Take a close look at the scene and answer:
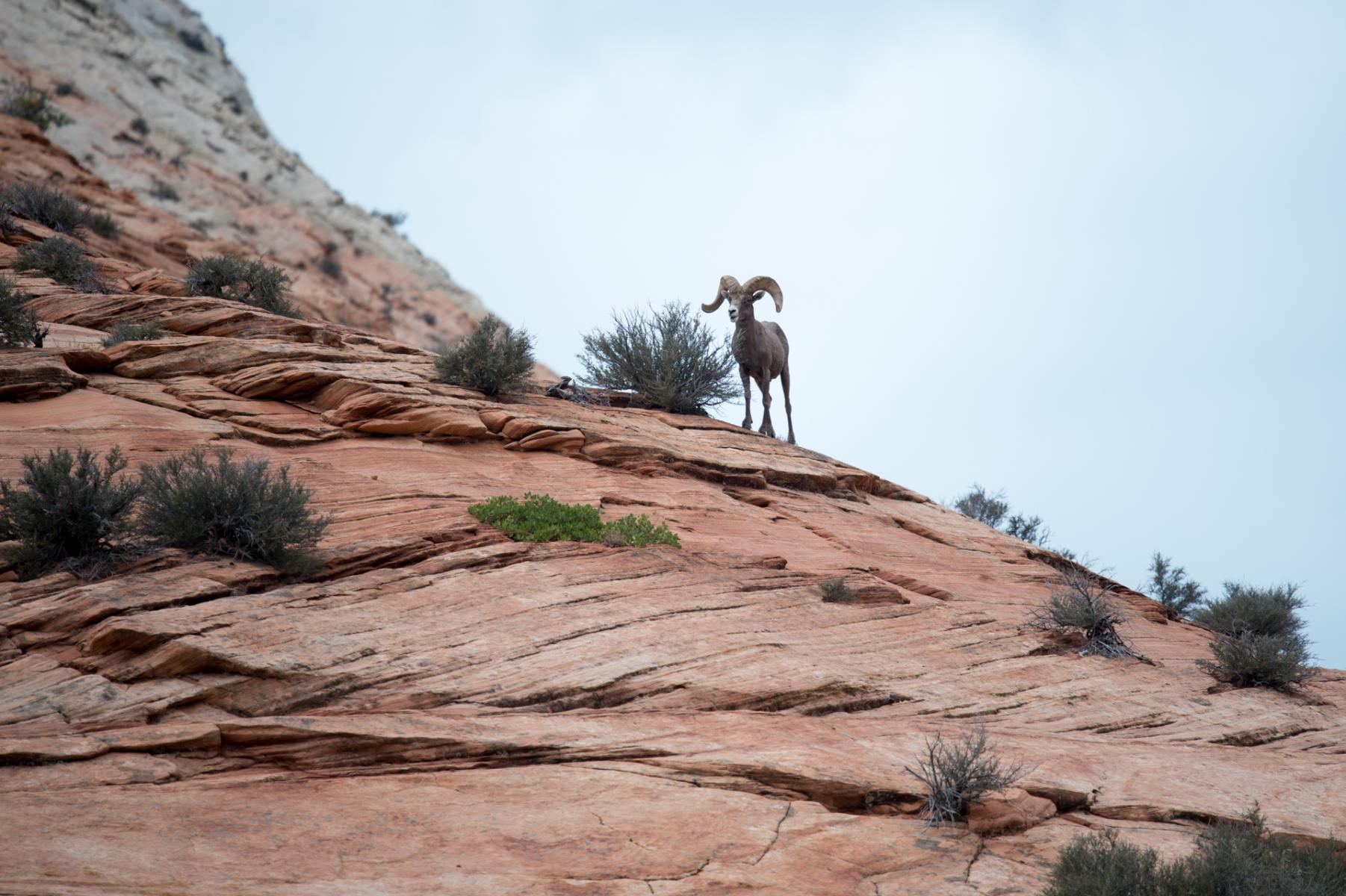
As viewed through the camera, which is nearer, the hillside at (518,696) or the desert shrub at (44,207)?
the hillside at (518,696)

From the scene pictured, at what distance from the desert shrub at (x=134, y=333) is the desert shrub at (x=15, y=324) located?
770mm

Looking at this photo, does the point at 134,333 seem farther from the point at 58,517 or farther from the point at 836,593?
the point at 836,593

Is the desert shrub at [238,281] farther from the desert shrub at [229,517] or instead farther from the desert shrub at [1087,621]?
the desert shrub at [1087,621]

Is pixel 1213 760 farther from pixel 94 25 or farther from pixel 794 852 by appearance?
pixel 94 25

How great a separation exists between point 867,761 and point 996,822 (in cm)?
79

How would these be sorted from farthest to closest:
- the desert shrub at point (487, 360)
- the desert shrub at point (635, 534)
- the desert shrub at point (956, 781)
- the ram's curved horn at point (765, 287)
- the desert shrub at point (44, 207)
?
the desert shrub at point (44, 207)
the ram's curved horn at point (765, 287)
the desert shrub at point (487, 360)
the desert shrub at point (635, 534)
the desert shrub at point (956, 781)

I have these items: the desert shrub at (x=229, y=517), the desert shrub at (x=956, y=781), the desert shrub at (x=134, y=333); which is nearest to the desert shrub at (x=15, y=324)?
the desert shrub at (x=134, y=333)

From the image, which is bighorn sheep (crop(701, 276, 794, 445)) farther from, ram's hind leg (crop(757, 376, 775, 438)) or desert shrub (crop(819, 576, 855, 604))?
desert shrub (crop(819, 576, 855, 604))

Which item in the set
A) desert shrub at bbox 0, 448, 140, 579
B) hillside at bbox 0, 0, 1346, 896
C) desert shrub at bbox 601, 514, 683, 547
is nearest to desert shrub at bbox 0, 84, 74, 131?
hillside at bbox 0, 0, 1346, 896

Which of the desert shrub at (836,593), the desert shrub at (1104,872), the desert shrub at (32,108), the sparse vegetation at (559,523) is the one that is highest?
the desert shrub at (32,108)

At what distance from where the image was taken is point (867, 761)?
18.2 feet

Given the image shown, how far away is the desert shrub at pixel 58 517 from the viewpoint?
6.39 meters

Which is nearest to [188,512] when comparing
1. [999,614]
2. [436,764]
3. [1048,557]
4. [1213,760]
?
[436,764]

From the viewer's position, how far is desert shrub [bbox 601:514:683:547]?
8.29 meters
